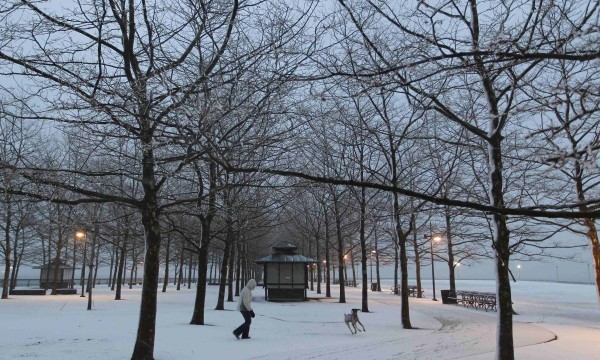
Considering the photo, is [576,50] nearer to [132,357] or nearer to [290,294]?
[132,357]

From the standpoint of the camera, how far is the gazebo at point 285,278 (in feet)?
92.3

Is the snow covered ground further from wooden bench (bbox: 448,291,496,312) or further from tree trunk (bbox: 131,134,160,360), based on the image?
wooden bench (bbox: 448,291,496,312)

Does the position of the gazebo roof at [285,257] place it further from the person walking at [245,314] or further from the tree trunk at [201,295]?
the person walking at [245,314]

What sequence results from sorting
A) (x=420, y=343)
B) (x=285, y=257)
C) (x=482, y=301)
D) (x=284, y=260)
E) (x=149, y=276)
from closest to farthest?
(x=149, y=276) < (x=420, y=343) < (x=482, y=301) < (x=284, y=260) < (x=285, y=257)

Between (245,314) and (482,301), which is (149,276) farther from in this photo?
(482,301)

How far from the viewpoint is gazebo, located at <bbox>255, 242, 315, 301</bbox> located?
2814cm

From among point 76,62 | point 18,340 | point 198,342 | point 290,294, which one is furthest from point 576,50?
point 290,294

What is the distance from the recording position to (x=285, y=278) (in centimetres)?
2850

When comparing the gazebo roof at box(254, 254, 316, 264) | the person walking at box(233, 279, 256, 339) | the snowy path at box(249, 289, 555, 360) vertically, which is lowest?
the snowy path at box(249, 289, 555, 360)

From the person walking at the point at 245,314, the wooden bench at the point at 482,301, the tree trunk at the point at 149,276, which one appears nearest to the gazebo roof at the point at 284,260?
the wooden bench at the point at 482,301

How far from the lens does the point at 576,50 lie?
340 centimetres

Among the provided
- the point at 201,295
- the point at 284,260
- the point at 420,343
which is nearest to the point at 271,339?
the point at 201,295

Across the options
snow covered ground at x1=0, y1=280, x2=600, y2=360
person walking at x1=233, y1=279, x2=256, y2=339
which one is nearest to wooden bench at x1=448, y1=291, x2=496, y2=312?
snow covered ground at x1=0, y1=280, x2=600, y2=360

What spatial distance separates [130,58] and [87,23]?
3.30 ft
